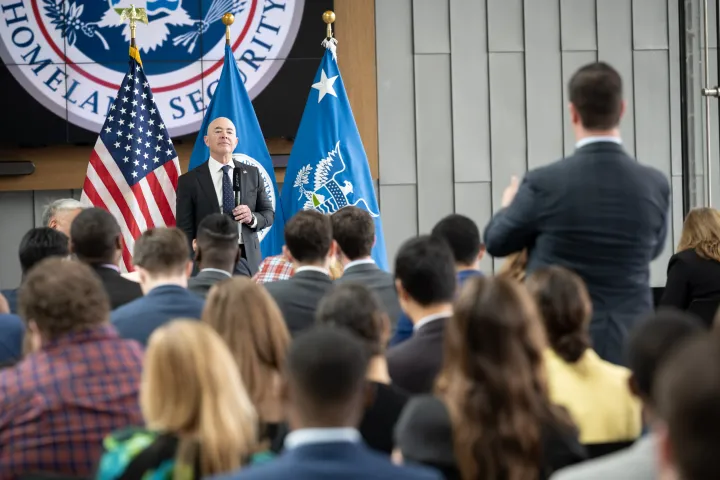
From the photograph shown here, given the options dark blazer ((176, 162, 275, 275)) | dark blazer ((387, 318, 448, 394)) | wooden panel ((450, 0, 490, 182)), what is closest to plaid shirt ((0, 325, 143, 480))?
dark blazer ((387, 318, 448, 394))

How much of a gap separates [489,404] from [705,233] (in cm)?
303

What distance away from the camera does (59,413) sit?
2197 mm

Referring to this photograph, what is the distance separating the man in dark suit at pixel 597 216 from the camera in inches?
118

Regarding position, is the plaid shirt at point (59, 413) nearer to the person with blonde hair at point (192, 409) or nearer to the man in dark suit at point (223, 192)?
the person with blonde hair at point (192, 409)

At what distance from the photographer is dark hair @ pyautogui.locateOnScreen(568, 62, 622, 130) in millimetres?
2924

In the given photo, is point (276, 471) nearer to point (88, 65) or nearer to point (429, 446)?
point (429, 446)

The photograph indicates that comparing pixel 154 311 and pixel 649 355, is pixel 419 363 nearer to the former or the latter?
pixel 154 311

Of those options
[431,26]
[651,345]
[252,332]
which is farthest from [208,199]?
[651,345]

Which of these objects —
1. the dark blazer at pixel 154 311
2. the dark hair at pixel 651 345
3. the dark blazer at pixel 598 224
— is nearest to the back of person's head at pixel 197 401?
the dark hair at pixel 651 345

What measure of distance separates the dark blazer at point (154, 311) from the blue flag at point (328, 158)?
3.11 metres

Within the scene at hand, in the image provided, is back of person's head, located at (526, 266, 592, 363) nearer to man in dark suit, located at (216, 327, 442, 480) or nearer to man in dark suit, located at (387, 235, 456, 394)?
man in dark suit, located at (387, 235, 456, 394)

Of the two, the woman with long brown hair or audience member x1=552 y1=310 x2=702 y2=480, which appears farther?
the woman with long brown hair

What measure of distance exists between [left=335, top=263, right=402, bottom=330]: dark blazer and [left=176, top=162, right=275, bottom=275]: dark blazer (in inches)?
70.4

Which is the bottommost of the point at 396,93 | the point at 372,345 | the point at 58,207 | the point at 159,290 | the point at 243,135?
the point at 372,345
